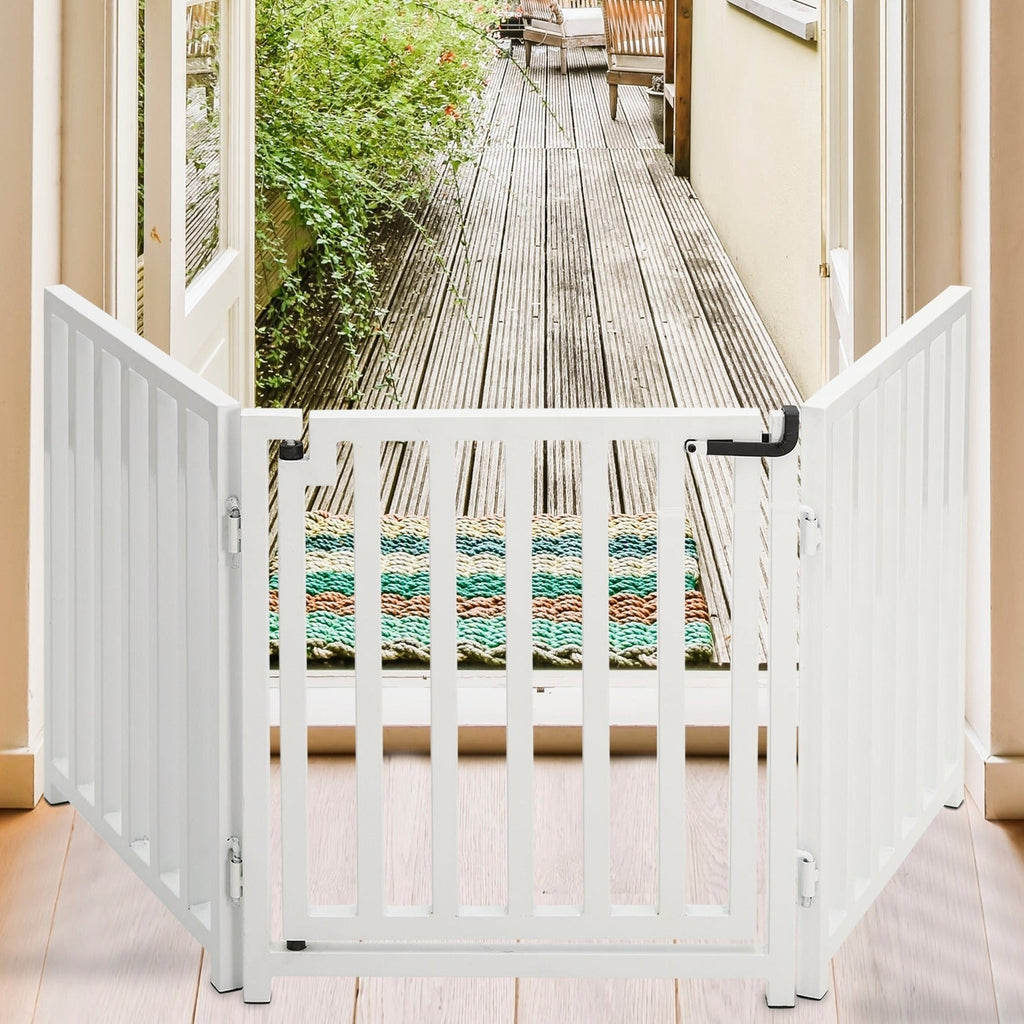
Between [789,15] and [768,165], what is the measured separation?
2.36 ft

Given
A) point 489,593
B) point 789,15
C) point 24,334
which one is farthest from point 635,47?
point 24,334

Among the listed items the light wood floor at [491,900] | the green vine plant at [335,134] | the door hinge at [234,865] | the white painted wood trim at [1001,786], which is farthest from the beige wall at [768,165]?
the door hinge at [234,865]

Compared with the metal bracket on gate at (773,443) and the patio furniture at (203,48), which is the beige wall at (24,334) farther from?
the metal bracket on gate at (773,443)

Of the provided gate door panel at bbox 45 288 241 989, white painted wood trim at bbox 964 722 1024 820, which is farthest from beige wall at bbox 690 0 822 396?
gate door panel at bbox 45 288 241 989

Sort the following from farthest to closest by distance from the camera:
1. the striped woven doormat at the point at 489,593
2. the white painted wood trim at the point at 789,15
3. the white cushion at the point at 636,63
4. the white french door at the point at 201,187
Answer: the white cushion at the point at 636,63, the white painted wood trim at the point at 789,15, the striped woven doormat at the point at 489,593, the white french door at the point at 201,187

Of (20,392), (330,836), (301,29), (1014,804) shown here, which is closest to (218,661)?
(330,836)

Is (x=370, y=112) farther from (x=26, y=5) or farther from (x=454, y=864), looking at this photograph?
(x=454, y=864)

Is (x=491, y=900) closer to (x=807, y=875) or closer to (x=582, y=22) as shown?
(x=807, y=875)

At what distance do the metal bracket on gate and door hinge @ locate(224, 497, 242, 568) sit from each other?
0.50 meters

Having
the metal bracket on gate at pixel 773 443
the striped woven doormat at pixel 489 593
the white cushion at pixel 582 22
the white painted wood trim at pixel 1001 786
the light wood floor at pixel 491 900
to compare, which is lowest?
the light wood floor at pixel 491 900

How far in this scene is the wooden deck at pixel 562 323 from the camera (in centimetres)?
352

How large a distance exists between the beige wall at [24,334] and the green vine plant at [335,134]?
5.59 feet

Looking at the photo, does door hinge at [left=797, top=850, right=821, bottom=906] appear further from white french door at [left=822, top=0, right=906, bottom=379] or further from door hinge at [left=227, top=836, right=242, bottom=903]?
white french door at [left=822, top=0, right=906, bottom=379]

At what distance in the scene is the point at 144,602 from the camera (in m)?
1.57
